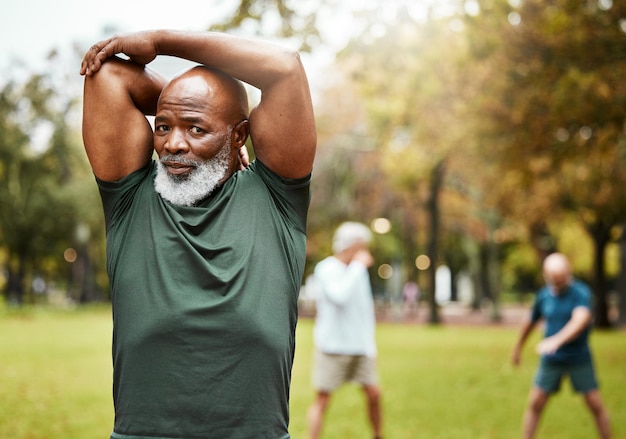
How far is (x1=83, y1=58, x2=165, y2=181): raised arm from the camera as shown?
7.84ft

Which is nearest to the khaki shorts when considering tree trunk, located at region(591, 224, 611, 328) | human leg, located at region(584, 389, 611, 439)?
human leg, located at region(584, 389, 611, 439)

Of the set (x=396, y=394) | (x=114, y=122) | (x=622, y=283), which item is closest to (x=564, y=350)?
(x=396, y=394)

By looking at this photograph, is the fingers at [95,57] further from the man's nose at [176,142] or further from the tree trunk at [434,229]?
the tree trunk at [434,229]

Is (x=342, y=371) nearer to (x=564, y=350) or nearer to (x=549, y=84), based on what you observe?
(x=564, y=350)

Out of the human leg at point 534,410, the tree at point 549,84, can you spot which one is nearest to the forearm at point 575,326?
the human leg at point 534,410

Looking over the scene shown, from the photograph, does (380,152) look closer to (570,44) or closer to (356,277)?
(570,44)

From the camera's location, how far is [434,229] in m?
31.5

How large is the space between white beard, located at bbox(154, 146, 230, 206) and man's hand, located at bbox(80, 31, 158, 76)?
32 centimetres

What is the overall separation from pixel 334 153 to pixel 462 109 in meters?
19.0

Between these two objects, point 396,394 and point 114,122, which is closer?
point 114,122

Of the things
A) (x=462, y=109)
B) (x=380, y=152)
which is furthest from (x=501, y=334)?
(x=462, y=109)

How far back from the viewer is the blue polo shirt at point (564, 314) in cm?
789

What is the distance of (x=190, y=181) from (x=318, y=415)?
5753 millimetres

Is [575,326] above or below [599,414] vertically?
above
